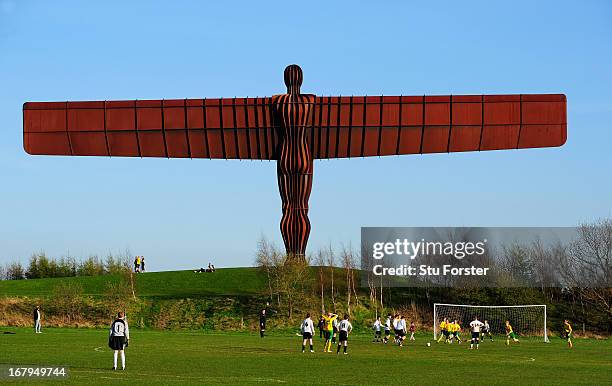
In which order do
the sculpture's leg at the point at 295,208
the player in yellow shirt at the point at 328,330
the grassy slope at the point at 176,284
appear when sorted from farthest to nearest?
the grassy slope at the point at 176,284, the sculpture's leg at the point at 295,208, the player in yellow shirt at the point at 328,330

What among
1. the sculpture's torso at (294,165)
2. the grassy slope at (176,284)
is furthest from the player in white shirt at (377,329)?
the grassy slope at (176,284)

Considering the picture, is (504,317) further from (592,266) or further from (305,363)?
(305,363)

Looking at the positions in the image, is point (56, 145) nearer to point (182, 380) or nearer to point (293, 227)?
point (293, 227)

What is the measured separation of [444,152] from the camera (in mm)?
62719

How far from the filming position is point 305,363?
36188mm

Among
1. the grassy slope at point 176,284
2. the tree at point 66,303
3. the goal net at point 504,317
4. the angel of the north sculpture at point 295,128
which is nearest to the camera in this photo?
the angel of the north sculpture at point 295,128

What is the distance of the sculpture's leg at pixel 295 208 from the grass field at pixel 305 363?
1081cm

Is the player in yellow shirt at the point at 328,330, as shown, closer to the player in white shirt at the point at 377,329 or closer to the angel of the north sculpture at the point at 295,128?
the player in white shirt at the point at 377,329

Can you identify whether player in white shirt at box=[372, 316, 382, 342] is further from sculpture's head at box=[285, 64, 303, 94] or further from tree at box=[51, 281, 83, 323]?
tree at box=[51, 281, 83, 323]

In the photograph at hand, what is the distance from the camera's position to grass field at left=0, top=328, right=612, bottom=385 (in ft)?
97.2

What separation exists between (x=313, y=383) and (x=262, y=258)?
5330cm

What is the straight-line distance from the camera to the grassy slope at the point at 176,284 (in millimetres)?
88562

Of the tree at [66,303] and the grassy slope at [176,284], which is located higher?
the grassy slope at [176,284]

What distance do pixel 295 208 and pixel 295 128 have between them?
15.9 ft
